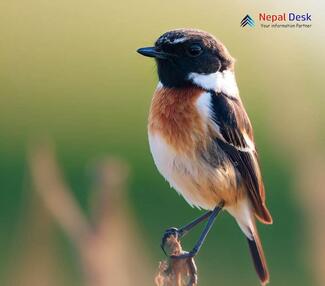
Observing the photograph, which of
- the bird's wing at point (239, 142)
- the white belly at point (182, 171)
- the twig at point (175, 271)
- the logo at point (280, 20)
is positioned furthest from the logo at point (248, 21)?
the twig at point (175, 271)

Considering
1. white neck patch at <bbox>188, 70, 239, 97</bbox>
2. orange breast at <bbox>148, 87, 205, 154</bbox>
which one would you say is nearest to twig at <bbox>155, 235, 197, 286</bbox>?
orange breast at <bbox>148, 87, 205, 154</bbox>

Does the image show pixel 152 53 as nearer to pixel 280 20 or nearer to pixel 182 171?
pixel 182 171

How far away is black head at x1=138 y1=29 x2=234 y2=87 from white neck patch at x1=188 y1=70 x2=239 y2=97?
0.6 inches

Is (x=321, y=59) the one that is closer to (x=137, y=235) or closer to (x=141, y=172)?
(x=141, y=172)

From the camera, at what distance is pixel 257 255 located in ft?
9.67

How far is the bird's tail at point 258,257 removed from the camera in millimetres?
2938

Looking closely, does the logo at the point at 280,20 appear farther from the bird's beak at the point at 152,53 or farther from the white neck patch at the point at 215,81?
the bird's beak at the point at 152,53

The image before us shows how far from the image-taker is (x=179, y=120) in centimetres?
268

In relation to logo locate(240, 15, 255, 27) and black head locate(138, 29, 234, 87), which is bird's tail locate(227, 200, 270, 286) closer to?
black head locate(138, 29, 234, 87)

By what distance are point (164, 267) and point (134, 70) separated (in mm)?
1376

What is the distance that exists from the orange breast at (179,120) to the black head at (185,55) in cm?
8

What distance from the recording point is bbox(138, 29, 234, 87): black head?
107 inches

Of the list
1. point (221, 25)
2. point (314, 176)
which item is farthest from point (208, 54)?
point (314, 176)

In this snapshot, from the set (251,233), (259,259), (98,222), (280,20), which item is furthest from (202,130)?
(98,222)
